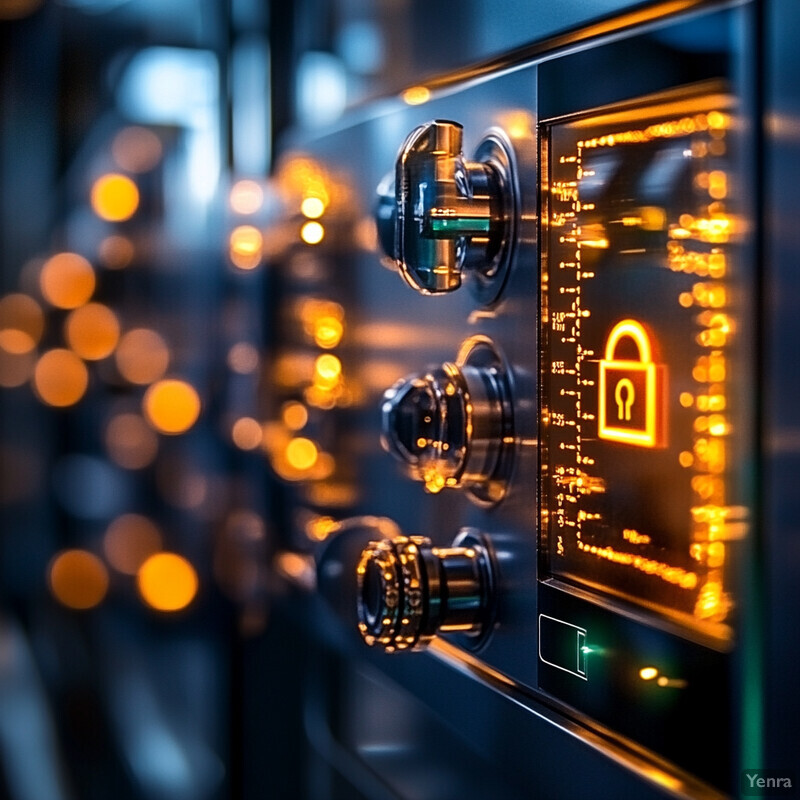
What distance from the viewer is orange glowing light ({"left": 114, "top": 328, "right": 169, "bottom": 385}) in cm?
77

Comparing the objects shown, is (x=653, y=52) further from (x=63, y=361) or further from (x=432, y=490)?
(x=63, y=361)

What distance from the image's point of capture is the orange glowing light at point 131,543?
79 cm

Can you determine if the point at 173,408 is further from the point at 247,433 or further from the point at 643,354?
the point at 643,354

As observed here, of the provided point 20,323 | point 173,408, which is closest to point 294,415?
point 173,408

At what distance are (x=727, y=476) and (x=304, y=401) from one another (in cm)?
35

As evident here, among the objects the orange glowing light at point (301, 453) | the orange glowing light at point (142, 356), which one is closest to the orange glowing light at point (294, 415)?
the orange glowing light at point (301, 453)

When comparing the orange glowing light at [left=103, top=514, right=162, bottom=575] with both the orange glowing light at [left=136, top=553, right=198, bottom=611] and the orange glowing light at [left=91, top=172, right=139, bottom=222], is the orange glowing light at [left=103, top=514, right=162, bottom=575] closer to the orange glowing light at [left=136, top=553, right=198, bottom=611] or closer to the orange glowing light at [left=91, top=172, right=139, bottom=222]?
the orange glowing light at [left=136, top=553, right=198, bottom=611]

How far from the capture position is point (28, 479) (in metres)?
0.80

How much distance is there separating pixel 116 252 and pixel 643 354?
0.48m

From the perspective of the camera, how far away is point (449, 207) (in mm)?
442

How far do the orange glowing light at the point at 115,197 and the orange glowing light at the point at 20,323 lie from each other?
0.08 meters

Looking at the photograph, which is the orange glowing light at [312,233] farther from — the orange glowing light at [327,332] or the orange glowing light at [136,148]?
the orange glowing light at [136,148]

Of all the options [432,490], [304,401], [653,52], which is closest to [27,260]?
[304,401]

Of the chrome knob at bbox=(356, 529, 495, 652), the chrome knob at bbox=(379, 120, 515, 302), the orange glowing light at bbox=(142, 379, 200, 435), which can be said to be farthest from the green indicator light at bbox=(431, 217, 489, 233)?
the orange glowing light at bbox=(142, 379, 200, 435)
